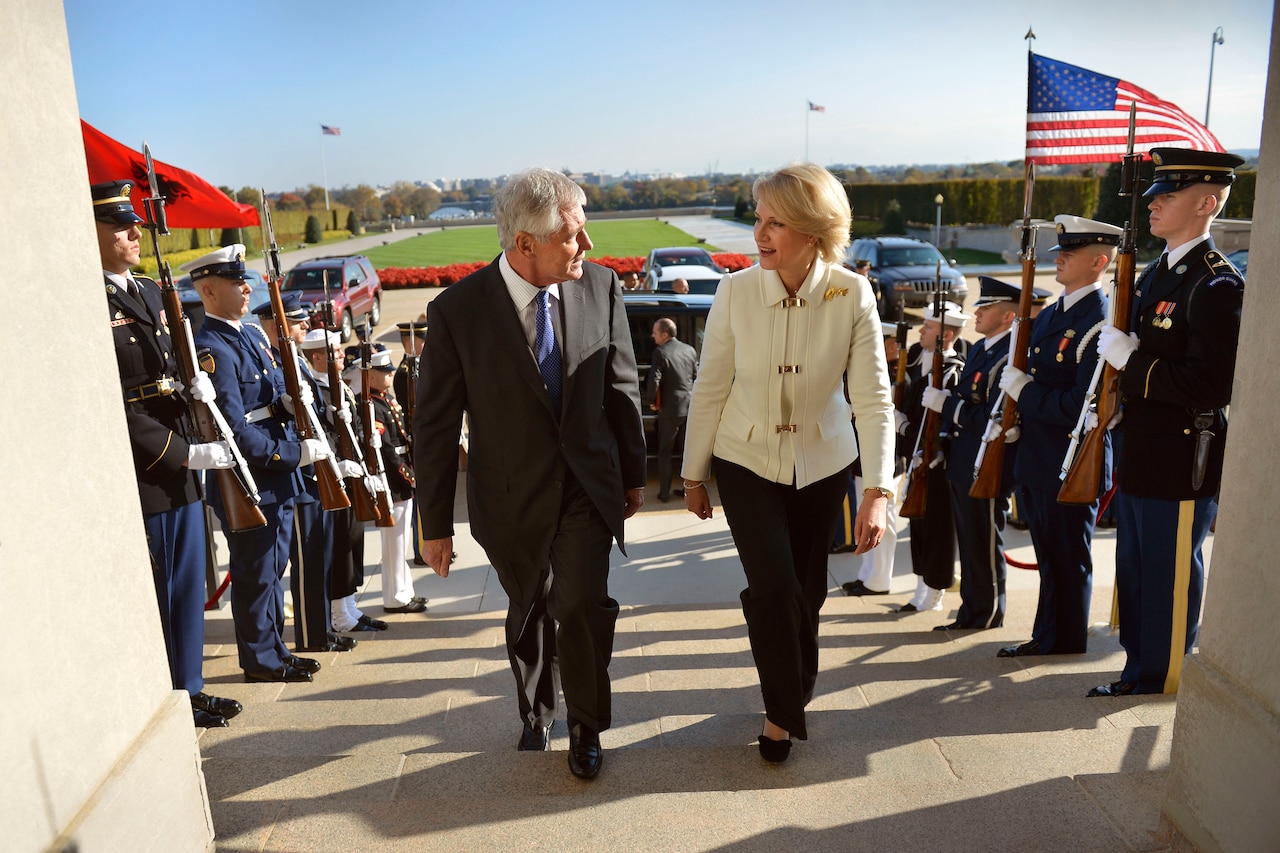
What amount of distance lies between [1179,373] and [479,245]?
53.3 metres

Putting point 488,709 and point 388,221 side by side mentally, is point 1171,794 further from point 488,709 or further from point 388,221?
point 388,221

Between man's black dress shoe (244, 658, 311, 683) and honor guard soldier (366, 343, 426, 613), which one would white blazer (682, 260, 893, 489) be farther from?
honor guard soldier (366, 343, 426, 613)

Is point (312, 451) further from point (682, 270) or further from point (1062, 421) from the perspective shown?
point (682, 270)

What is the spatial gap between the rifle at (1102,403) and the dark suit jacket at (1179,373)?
0.07 metres

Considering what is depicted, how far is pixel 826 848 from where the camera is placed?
2498 mm

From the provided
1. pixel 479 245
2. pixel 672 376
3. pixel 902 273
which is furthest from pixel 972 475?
pixel 479 245

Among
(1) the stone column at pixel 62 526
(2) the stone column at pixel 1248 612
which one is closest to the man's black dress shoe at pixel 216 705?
(1) the stone column at pixel 62 526

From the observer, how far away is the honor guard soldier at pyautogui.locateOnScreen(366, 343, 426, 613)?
625 cm

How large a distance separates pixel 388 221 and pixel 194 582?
81.2m

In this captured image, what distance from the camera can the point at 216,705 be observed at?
4082mm

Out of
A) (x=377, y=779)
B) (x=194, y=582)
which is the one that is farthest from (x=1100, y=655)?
(x=194, y=582)

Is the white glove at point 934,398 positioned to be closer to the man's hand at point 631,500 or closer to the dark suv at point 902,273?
the man's hand at point 631,500

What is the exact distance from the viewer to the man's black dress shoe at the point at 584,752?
300cm

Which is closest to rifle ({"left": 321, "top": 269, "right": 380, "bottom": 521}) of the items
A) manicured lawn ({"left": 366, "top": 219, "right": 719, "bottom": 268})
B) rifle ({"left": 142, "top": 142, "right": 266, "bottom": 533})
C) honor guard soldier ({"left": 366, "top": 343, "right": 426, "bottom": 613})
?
honor guard soldier ({"left": 366, "top": 343, "right": 426, "bottom": 613})
